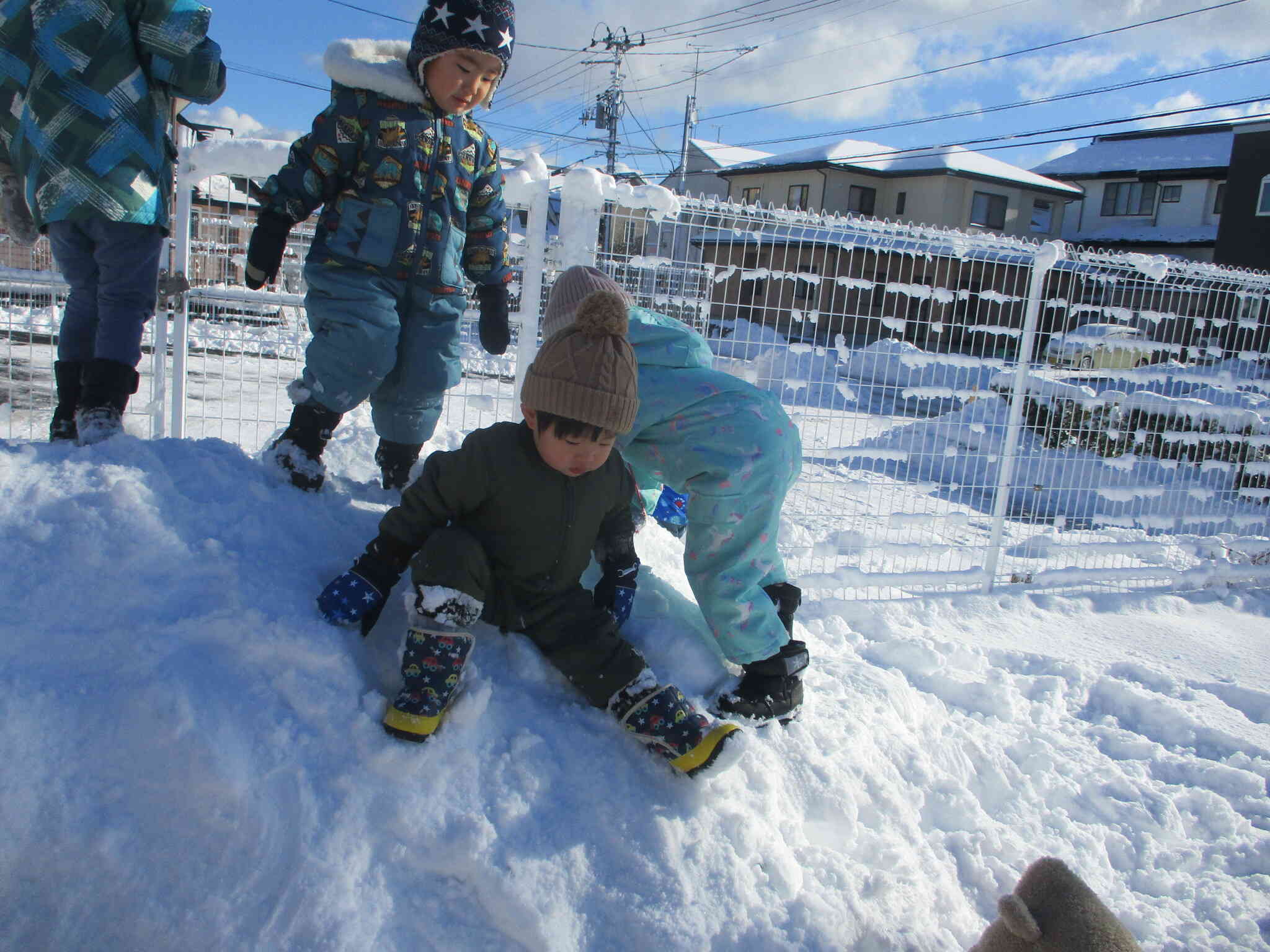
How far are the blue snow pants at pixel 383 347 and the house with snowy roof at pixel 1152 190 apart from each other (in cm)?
2826

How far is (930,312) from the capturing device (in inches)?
181

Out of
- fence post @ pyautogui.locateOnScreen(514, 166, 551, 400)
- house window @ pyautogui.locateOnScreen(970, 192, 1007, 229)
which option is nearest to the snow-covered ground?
fence post @ pyautogui.locateOnScreen(514, 166, 551, 400)

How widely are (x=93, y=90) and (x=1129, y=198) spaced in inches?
1332

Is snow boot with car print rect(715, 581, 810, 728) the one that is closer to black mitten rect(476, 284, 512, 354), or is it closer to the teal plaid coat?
black mitten rect(476, 284, 512, 354)

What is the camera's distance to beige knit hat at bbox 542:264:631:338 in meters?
2.13

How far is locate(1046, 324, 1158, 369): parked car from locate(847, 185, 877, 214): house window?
25157 mm

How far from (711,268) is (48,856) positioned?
116 inches

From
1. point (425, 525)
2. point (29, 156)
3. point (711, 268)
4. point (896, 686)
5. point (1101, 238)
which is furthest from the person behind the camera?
point (1101, 238)

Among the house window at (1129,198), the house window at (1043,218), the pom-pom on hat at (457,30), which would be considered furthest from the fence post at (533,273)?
the house window at (1129,198)

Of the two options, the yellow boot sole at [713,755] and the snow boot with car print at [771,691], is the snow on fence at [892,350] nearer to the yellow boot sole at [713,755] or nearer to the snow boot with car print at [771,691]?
the snow boot with car print at [771,691]

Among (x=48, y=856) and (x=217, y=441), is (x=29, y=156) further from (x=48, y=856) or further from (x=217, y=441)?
(x=48, y=856)

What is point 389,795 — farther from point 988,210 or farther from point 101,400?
point 988,210

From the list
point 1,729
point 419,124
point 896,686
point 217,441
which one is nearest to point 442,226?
point 419,124

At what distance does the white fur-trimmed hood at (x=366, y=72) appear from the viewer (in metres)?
2.32
